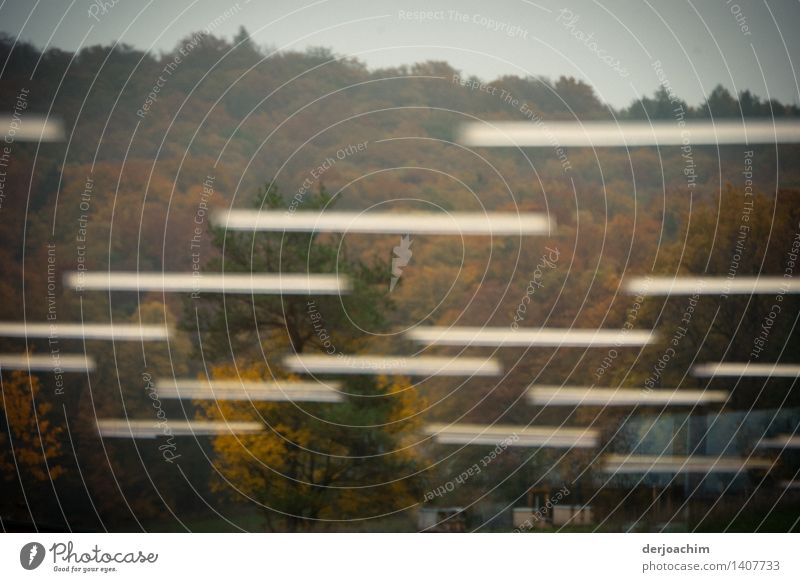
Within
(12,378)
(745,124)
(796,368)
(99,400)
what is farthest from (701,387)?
(12,378)

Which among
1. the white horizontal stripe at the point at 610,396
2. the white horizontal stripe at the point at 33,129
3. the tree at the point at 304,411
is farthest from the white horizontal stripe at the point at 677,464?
the white horizontal stripe at the point at 33,129

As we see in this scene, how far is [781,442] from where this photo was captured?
4457 millimetres

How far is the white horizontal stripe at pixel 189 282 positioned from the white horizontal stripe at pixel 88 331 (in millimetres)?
150

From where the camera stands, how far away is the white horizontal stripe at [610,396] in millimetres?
4402

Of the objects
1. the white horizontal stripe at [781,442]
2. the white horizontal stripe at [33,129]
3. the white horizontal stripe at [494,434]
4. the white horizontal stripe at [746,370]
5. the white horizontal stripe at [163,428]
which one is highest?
the white horizontal stripe at [33,129]

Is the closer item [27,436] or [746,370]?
[27,436]

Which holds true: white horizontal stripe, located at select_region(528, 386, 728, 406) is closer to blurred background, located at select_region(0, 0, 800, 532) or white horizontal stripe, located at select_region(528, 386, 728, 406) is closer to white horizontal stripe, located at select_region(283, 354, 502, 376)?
blurred background, located at select_region(0, 0, 800, 532)

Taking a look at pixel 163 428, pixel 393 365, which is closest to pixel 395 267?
pixel 393 365

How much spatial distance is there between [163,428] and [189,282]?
58cm

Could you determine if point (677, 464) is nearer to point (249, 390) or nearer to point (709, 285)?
point (709, 285)

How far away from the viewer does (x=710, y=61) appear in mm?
4559

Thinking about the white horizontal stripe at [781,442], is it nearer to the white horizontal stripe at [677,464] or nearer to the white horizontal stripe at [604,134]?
the white horizontal stripe at [677,464]

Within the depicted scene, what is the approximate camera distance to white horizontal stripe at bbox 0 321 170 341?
433cm

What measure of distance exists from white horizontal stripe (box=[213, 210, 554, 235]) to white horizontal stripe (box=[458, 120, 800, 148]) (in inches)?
12.1
